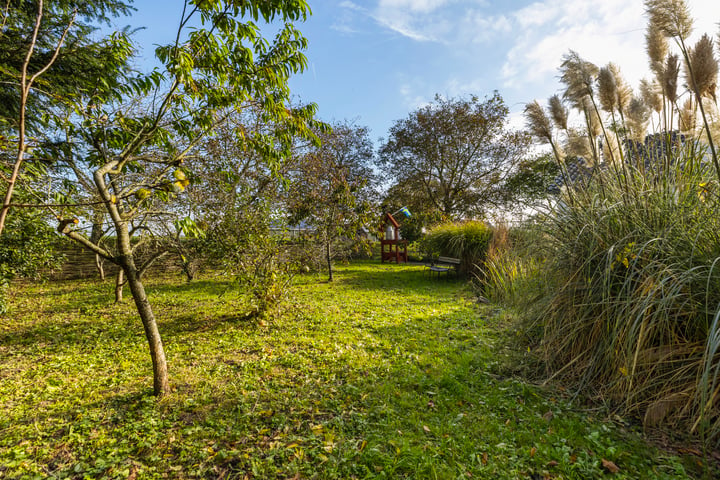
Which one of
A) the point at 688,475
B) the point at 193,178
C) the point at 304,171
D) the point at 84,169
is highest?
the point at 304,171

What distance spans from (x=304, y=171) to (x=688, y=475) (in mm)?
8558

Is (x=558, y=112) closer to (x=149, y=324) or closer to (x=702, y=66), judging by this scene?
(x=702, y=66)

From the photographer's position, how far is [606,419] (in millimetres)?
2240

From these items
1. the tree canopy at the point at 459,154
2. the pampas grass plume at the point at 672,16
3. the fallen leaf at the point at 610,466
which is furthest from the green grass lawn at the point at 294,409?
the tree canopy at the point at 459,154

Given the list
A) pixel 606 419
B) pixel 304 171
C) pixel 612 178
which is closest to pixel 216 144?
pixel 304 171

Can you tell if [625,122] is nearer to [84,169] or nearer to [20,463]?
[20,463]

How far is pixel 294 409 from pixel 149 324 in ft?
4.58

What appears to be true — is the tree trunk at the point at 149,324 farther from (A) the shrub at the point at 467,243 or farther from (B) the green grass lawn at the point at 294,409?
(A) the shrub at the point at 467,243

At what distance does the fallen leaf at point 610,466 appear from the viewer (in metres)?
1.78

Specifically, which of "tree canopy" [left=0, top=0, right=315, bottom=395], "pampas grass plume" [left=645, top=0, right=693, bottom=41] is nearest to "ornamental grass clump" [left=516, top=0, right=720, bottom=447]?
"pampas grass plume" [left=645, top=0, right=693, bottom=41]

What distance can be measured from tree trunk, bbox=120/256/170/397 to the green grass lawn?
169 millimetres

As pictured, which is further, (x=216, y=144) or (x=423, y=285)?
(x=423, y=285)

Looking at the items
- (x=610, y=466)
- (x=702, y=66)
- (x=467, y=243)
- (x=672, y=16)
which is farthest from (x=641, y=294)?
(x=467, y=243)

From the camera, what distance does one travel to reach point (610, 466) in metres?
1.81
